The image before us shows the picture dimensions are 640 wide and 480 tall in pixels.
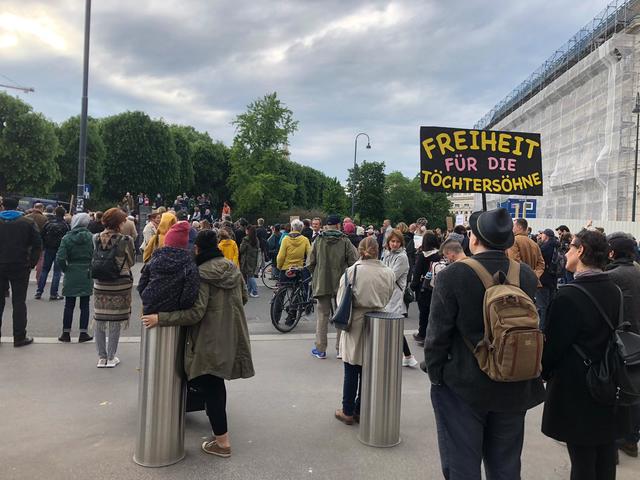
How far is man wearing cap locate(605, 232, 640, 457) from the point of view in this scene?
368cm

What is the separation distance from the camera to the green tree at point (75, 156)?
145ft

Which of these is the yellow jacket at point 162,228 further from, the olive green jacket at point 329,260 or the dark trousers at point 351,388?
the dark trousers at point 351,388

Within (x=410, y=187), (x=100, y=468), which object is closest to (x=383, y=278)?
(x=100, y=468)

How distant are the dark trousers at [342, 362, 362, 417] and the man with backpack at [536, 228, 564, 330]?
16.6 ft

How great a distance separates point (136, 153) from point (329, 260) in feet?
146

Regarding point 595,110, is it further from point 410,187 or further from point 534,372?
point 410,187

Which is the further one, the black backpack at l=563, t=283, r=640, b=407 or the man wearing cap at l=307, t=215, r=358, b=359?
the man wearing cap at l=307, t=215, r=358, b=359

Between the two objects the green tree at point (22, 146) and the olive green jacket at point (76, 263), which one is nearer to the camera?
the olive green jacket at point (76, 263)

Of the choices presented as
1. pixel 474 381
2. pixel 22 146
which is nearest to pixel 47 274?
pixel 474 381

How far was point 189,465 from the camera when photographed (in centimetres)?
361

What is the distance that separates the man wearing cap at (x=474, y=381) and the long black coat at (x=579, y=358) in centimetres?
28

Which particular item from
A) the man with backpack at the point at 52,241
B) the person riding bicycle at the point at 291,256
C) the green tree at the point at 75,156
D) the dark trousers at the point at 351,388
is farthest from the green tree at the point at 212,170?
the dark trousers at the point at 351,388

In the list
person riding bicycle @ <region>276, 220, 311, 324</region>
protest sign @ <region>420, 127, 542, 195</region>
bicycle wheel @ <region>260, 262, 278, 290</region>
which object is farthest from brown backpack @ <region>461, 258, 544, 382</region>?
bicycle wheel @ <region>260, 262, 278, 290</region>

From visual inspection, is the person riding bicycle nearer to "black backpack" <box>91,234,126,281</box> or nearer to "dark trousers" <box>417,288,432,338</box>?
"dark trousers" <box>417,288,432,338</box>
